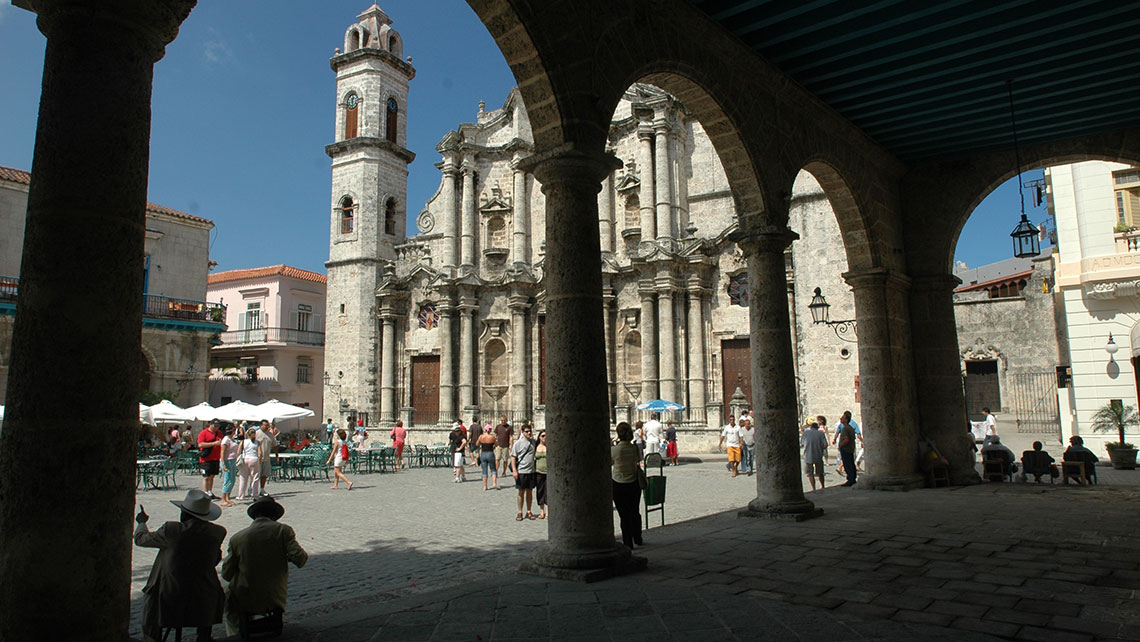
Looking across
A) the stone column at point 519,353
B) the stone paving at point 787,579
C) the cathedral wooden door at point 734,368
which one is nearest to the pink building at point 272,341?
the stone column at point 519,353

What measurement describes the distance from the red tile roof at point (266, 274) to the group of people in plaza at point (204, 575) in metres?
33.9

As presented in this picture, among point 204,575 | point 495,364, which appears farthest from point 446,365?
point 204,575

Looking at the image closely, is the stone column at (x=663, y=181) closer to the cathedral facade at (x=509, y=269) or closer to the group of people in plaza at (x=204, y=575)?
the cathedral facade at (x=509, y=269)

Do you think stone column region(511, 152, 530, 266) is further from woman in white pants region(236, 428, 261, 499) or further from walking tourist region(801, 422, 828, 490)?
walking tourist region(801, 422, 828, 490)

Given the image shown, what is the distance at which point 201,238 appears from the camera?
2867cm

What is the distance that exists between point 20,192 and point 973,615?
94.8 feet

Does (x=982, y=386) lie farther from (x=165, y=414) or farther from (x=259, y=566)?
(x=259, y=566)

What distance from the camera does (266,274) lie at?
119 ft

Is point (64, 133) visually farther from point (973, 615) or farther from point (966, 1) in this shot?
point (966, 1)

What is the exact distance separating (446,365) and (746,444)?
12.8m

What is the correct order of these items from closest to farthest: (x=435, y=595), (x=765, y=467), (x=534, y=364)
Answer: (x=435, y=595) < (x=765, y=467) < (x=534, y=364)

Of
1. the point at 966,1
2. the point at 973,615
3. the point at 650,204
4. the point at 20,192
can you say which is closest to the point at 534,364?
the point at 650,204

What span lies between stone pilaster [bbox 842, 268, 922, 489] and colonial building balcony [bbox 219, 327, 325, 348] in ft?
95.9

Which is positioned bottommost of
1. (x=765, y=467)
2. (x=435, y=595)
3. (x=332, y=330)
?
(x=435, y=595)
